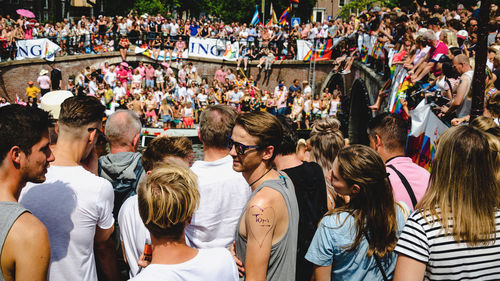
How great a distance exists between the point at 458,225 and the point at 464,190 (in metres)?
0.17

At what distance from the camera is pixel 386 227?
2289 millimetres

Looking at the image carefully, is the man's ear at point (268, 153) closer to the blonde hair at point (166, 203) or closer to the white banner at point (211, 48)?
the blonde hair at point (166, 203)

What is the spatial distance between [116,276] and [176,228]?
1.23m

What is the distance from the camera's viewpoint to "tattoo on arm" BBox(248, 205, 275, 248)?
7.34 ft

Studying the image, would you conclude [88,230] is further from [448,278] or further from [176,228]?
[448,278]

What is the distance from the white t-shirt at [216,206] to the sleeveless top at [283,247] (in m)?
0.42

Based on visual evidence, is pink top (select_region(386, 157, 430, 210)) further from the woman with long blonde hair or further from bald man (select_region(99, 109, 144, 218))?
bald man (select_region(99, 109, 144, 218))

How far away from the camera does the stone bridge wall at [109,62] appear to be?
21734 millimetres

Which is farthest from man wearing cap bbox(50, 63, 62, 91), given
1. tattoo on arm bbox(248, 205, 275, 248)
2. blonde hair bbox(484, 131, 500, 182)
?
blonde hair bbox(484, 131, 500, 182)

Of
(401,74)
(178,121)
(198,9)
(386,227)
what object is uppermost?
(198,9)

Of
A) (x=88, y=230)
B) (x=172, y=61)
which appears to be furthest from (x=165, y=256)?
(x=172, y=61)

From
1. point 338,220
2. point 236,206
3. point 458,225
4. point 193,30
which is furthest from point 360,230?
point 193,30

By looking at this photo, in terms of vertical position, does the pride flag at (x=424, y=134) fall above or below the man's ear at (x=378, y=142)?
below

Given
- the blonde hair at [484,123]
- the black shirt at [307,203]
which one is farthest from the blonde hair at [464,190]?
the blonde hair at [484,123]
